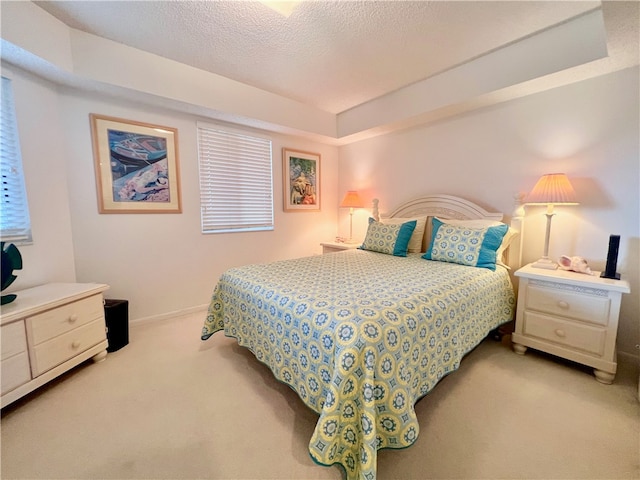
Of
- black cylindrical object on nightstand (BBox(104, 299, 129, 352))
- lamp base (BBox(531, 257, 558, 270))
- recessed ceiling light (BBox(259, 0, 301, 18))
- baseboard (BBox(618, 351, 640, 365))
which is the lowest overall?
baseboard (BBox(618, 351, 640, 365))

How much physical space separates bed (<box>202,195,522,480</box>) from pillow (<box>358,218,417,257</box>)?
0.32 m

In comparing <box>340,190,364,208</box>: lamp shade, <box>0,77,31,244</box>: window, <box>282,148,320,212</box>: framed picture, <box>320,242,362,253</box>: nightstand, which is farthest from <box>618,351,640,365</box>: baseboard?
<box>0,77,31,244</box>: window

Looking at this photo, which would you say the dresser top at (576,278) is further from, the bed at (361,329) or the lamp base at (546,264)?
the bed at (361,329)

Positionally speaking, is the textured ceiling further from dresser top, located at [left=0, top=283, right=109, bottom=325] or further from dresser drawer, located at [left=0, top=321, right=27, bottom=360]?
dresser drawer, located at [left=0, top=321, right=27, bottom=360]

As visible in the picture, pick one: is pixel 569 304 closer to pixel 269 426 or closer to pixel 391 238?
pixel 391 238

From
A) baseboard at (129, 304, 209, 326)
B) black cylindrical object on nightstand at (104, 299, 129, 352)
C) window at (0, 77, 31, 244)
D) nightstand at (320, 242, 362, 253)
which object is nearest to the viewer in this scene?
window at (0, 77, 31, 244)

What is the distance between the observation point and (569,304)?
1.85 metres

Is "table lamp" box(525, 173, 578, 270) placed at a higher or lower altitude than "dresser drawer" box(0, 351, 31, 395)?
higher

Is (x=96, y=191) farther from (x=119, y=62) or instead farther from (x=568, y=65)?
(x=568, y=65)

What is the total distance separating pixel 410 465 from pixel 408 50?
9.29 feet

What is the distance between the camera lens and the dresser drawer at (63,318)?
5.26ft

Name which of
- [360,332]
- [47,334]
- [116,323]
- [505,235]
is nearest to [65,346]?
[47,334]

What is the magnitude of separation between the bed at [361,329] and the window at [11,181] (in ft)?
4.91

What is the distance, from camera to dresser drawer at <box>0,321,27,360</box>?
1453 millimetres
